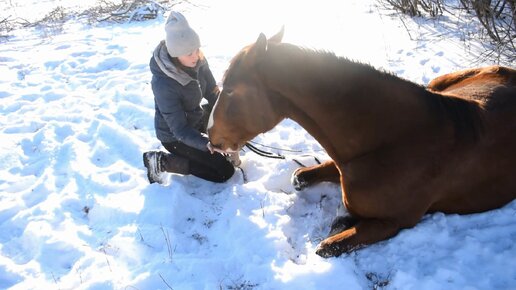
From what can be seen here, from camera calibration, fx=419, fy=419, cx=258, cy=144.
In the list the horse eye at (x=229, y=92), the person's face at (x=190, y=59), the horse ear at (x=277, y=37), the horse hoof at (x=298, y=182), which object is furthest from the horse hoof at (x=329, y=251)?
the person's face at (x=190, y=59)

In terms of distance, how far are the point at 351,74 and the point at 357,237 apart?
113 cm

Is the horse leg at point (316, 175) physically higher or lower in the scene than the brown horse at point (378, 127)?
lower

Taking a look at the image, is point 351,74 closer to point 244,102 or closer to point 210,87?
point 244,102

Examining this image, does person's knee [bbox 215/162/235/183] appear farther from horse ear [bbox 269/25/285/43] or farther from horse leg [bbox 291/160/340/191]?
horse ear [bbox 269/25/285/43]

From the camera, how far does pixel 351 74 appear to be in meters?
2.81

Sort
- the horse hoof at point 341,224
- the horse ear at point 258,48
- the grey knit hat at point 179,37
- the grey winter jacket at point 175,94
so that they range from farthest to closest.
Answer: the grey winter jacket at point 175,94, the grey knit hat at point 179,37, the horse hoof at point 341,224, the horse ear at point 258,48

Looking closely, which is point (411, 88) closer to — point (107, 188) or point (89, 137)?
point (107, 188)

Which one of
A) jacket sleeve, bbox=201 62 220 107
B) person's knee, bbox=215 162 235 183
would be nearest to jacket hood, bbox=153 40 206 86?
jacket sleeve, bbox=201 62 220 107

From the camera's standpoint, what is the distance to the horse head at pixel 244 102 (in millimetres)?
2768

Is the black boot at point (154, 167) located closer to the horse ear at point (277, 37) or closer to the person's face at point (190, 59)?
the person's face at point (190, 59)

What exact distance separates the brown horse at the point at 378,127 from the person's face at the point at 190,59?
90cm

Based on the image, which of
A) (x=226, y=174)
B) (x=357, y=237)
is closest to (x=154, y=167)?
(x=226, y=174)

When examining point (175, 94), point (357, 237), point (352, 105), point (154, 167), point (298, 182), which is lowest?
point (154, 167)

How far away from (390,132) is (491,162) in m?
0.77
